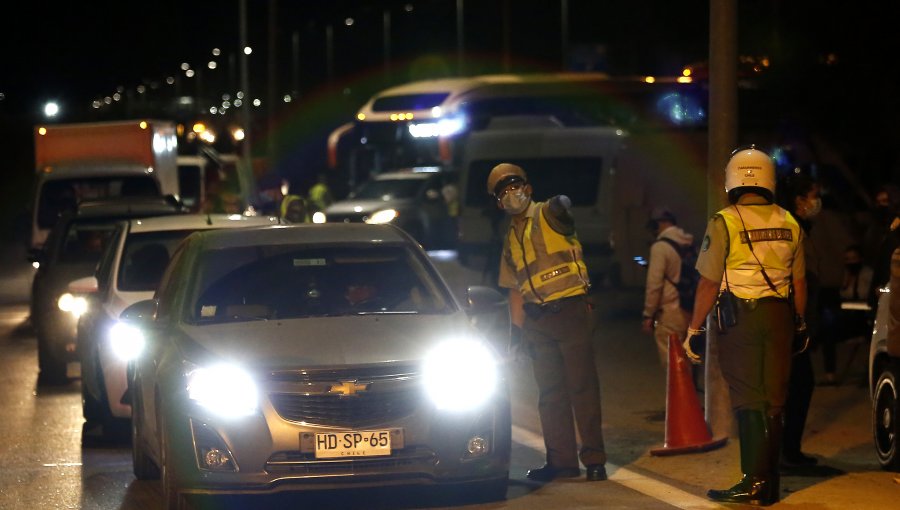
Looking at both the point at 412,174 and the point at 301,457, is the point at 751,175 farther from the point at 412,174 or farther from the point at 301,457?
the point at 412,174

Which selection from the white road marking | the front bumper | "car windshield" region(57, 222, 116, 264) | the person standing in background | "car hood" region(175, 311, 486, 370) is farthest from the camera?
"car windshield" region(57, 222, 116, 264)

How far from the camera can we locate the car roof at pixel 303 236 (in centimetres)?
927

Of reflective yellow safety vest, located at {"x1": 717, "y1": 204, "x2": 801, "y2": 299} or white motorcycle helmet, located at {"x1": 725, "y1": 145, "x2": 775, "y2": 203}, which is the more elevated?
white motorcycle helmet, located at {"x1": 725, "y1": 145, "x2": 775, "y2": 203}

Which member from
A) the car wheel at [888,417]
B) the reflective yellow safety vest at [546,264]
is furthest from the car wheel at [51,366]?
the car wheel at [888,417]

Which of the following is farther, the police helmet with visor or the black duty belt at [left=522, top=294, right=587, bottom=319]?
the police helmet with visor

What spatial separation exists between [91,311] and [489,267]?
36.0ft

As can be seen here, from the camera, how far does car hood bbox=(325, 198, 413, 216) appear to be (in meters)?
32.2

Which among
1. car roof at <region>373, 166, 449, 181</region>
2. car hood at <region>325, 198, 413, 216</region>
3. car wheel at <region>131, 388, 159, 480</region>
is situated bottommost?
car wheel at <region>131, 388, 159, 480</region>

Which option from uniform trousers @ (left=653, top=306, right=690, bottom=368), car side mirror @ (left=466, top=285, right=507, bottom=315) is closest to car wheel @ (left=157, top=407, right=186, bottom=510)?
car side mirror @ (left=466, top=285, right=507, bottom=315)

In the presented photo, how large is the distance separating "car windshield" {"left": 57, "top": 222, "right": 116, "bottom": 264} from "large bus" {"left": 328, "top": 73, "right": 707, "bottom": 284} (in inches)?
306

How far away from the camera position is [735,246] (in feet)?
26.9

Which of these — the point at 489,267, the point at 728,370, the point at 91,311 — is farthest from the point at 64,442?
the point at 489,267

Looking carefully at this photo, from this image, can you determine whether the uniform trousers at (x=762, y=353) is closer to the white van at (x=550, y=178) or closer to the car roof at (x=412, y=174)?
the white van at (x=550, y=178)

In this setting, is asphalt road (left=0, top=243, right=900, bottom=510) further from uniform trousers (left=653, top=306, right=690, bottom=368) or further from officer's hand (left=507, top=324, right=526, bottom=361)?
officer's hand (left=507, top=324, right=526, bottom=361)
